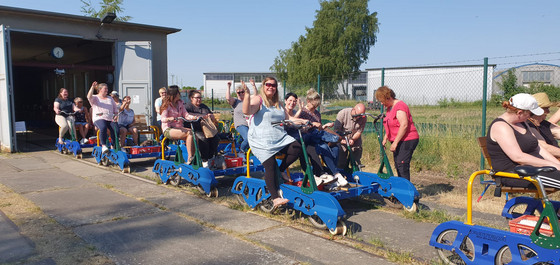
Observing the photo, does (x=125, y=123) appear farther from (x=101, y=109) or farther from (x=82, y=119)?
(x=82, y=119)

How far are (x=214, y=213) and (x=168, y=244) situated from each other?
47.5 inches

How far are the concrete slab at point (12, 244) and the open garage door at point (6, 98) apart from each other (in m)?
7.40

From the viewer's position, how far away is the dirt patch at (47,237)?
3.85m

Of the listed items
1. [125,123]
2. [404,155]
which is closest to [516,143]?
[404,155]

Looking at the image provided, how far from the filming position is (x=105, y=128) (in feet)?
29.2

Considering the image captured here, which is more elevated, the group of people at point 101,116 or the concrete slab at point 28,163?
the group of people at point 101,116

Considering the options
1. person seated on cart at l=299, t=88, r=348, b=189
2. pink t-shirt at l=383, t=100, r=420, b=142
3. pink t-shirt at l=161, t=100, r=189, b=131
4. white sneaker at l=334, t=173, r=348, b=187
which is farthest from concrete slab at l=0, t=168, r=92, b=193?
pink t-shirt at l=383, t=100, r=420, b=142

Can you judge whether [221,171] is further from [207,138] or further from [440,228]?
[440,228]

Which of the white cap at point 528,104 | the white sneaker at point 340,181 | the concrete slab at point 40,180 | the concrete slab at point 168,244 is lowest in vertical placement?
the concrete slab at point 168,244

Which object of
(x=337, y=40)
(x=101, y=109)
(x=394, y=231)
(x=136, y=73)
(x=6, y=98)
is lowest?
(x=394, y=231)

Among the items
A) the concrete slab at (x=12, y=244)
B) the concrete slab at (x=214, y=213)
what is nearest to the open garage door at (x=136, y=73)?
the concrete slab at (x=214, y=213)

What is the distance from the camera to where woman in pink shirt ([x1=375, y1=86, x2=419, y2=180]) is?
552 centimetres

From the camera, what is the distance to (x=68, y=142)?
1073cm

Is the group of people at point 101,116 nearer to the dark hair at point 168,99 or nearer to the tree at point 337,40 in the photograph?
the dark hair at point 168,99
